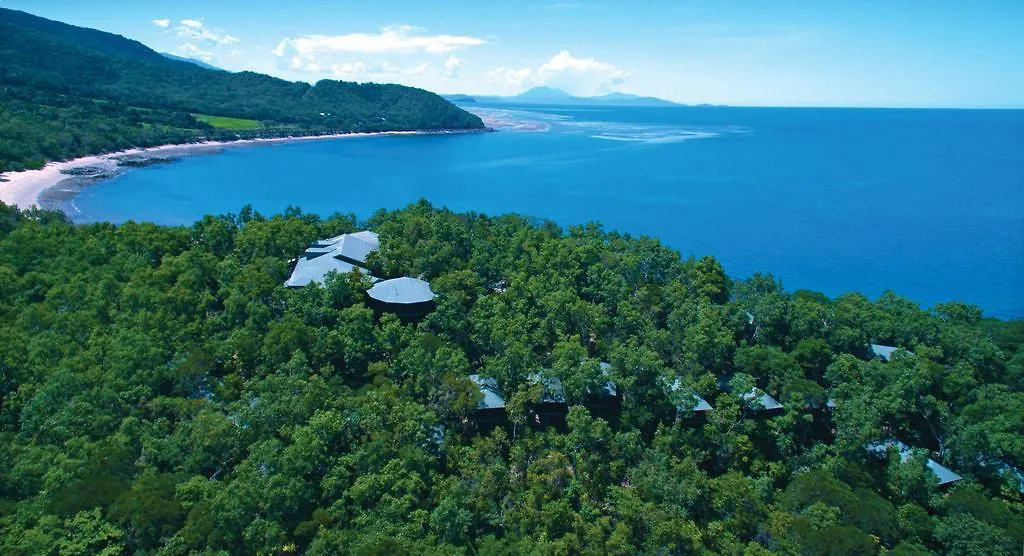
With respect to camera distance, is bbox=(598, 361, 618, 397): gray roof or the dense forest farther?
bbox=(598, 361, 618, 397): gray roof

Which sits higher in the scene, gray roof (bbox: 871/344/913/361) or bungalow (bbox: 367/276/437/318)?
bungalow (bbox: 367/276/437/318)

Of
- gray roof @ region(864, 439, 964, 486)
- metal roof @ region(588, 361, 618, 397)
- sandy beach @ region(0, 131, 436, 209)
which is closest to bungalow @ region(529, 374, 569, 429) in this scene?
metal roof @ region(588, 361, 618, 397)

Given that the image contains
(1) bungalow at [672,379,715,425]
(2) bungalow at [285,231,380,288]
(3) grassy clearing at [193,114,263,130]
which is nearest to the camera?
(1) bungalow at [672,379,715,425]

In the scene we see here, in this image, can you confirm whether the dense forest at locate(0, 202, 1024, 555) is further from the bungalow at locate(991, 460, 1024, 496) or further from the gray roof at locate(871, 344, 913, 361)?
the gray roof at locate(871, 344, 913, 361)

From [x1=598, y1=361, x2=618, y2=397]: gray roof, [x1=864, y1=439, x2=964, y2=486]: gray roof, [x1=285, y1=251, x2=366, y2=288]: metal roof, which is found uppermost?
[x1=285, y1=251, x2=366, y2=288]: metal roof

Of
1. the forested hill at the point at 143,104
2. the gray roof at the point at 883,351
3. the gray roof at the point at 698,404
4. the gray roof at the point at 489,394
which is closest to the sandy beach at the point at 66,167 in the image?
the forested hill at the point at 143,104

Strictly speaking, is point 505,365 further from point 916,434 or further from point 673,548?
point 916,434

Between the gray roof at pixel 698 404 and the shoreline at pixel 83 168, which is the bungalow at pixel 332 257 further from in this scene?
the shoreline at pixel 83 168
